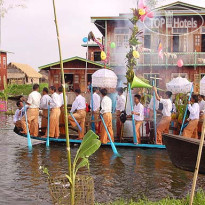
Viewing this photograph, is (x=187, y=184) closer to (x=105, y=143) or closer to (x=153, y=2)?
(x=105, y=143)

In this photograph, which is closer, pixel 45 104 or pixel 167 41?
pixel 45 104

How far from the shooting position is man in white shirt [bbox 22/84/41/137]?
1243cm

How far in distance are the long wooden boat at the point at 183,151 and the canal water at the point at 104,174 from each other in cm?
49

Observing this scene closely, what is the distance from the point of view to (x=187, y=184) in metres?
7.93

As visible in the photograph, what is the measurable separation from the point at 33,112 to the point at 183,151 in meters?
6.32

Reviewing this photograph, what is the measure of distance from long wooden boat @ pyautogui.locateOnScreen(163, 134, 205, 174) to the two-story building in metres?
18.3

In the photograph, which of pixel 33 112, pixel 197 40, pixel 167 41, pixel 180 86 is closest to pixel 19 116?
pixel 33 112

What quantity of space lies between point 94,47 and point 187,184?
3136cm

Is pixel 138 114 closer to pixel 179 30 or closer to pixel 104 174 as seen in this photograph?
pixel 104 174

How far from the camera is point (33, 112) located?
12.6 meters

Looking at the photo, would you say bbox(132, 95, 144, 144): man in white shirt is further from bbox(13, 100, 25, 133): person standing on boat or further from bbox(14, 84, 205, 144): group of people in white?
bbox(13, 100, 25, 133): person standing on boat

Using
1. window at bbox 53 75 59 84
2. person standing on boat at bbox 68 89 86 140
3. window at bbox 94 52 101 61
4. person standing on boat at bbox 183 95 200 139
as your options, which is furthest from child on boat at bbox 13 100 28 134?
window at bbox 94 52 101 61

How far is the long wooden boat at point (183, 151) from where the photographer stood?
278 inches

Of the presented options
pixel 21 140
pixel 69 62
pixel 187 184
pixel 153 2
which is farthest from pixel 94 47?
pixel 187 184
